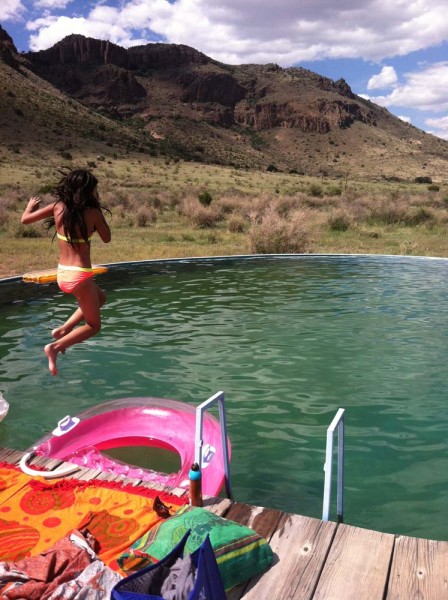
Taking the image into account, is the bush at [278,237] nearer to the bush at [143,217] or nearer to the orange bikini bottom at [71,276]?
the bush at [143,217]

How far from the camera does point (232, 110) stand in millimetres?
114750

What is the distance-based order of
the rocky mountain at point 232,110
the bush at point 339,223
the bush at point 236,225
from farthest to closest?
the rocky mountain at point 232,110 < the bush at point 339,223 < the bush at point 236,225

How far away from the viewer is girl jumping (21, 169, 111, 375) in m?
4.14

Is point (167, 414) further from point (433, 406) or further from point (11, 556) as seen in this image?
point (433, 406)

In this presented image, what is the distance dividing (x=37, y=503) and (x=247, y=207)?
22565 mm

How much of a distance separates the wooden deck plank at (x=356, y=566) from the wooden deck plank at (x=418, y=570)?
1.8 inches

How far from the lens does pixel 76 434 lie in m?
4.93

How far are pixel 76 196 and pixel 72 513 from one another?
86.0 inches

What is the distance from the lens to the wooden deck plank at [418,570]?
8.64 feet

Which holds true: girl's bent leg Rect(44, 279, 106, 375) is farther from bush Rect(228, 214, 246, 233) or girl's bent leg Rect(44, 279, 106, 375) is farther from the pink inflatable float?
bush Rect(228, 214, 246, 233)

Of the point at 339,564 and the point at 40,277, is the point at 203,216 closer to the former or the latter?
the point at 40,277

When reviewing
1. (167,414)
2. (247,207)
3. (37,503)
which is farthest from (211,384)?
(247,207)

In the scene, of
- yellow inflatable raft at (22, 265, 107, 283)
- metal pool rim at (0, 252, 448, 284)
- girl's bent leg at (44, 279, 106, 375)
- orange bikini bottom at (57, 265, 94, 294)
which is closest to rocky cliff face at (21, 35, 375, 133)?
metal pool rim at (0, 252, 448, 284)

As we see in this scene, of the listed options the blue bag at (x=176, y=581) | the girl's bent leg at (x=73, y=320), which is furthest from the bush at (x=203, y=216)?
the blue bag at (x=176, y=581)
